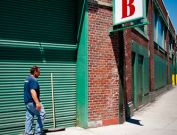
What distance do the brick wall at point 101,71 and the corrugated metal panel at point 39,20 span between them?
2.32 ft

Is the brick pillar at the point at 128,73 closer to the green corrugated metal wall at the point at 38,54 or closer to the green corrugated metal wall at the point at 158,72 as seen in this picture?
the green corrugated metal wall at the point at 38,54

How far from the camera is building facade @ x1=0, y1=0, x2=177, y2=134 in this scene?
8094mm

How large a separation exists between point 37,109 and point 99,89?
2956 millimetres

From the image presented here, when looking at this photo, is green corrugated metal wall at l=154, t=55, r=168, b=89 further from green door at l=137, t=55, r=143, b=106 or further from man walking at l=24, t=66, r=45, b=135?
man walking at l=24, t=66, r=45, b=135

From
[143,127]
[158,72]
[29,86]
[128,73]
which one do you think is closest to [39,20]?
[29,86]

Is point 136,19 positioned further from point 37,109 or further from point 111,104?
point 37,109

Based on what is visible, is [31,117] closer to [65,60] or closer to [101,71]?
[65,60]

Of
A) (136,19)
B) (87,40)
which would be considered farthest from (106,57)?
(136,19)

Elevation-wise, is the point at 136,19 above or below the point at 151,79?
above

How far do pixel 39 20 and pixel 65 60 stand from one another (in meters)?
1.57

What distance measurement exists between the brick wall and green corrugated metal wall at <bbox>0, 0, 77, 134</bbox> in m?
0.61

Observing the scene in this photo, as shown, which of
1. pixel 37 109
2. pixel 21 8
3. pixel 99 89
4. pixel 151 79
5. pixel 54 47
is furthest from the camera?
pixel 151 79

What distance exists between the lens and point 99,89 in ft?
32.3

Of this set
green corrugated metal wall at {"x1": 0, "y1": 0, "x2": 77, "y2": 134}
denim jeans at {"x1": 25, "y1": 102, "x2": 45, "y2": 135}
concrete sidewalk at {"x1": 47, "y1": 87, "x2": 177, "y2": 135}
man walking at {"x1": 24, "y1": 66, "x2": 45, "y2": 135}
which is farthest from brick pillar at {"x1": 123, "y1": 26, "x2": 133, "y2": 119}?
man walking at {"x1": 24, "y1": 66, "x2": 45, "y2": 135}
